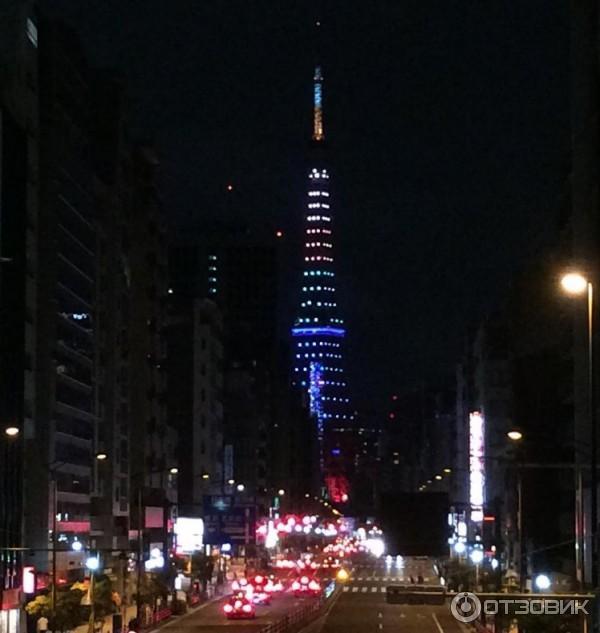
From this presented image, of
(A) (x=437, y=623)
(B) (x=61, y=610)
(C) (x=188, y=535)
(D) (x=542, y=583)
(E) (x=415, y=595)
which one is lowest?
(A) (x=437, y=623)

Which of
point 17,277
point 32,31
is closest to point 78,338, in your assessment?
point 17,277

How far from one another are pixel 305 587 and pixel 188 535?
36.2m

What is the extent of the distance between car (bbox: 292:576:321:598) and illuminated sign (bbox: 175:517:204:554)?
30.5 m

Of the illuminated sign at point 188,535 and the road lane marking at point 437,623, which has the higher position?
the illuminated sign at point 188,535

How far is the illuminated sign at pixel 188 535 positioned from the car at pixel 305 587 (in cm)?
3048

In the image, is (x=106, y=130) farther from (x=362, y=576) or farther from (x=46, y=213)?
(x=362, y=576)

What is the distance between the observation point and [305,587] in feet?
408

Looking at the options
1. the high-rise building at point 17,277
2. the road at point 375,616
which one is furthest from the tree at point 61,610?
the road at point 375,616

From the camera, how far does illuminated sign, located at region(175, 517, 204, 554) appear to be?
157 metres

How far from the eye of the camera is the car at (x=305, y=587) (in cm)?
12288

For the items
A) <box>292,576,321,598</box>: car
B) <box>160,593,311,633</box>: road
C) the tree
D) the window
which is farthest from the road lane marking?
the window
